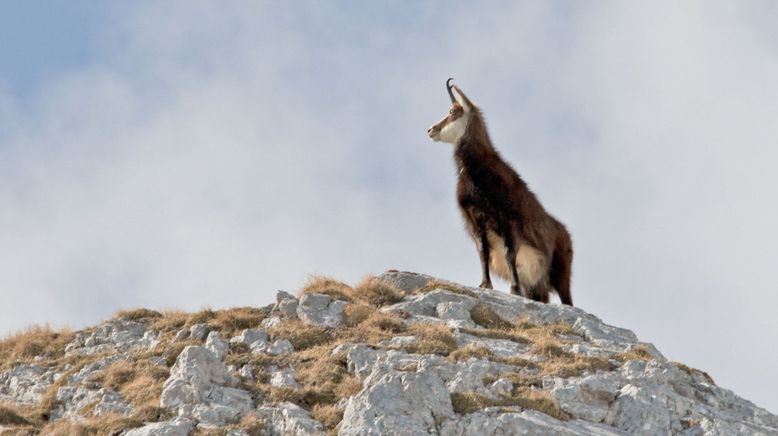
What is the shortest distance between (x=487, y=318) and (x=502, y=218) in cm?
309

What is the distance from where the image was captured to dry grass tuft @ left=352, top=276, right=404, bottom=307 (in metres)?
17.9

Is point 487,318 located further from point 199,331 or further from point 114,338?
point 114,338

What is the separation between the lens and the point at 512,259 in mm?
19781

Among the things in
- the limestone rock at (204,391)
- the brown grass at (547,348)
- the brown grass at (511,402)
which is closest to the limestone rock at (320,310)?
the limestone rock at (204,391)

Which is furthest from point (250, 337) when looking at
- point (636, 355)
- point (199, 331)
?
point (636, 355)

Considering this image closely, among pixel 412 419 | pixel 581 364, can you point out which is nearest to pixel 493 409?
pixel 412 419

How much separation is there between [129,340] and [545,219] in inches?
310

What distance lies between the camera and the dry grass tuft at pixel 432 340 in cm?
1516

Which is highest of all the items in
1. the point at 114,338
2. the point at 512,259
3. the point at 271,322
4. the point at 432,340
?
the point at 512,259

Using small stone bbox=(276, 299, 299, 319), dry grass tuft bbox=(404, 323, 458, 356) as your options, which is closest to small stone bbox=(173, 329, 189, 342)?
small stone bbox=(276, 299, 299, 319)

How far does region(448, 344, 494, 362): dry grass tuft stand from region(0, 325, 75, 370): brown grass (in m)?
6.23

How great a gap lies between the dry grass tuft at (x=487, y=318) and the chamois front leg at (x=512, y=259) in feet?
7.51

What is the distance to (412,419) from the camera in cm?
1243

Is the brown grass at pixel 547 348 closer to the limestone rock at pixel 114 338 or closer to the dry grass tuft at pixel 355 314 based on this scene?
the dry grass tuft at pixel 355 314
